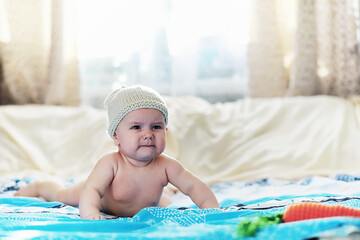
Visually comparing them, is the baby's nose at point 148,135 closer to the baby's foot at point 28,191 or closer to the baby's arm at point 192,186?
the baby's arm at point 192,186

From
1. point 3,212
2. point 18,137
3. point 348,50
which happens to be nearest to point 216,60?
point 348,50

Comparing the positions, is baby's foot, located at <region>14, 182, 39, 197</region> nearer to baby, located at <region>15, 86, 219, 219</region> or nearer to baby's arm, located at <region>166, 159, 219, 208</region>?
baby, located at <region>15, 86, 219, 219</region>

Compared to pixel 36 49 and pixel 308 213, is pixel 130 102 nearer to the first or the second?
pixel 308 213

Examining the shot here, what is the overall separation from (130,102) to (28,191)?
0.56m

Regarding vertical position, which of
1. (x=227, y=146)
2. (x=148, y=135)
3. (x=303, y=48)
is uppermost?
(x=303, y=48)

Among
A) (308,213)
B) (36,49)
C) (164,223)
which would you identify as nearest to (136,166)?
(164,223)

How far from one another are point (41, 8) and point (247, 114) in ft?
3.94

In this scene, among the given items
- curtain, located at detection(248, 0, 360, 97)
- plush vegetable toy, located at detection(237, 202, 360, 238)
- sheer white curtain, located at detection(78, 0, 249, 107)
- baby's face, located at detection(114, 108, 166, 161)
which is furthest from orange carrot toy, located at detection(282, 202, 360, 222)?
sheer white curtain, located at detection(78, 0, 249, 107)

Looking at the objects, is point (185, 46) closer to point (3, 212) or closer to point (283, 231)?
point (3, 212)

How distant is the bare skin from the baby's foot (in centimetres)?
33

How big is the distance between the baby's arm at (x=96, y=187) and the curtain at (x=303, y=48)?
4.43 ft

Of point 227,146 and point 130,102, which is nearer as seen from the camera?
point 130,102

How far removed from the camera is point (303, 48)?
2.51 metres

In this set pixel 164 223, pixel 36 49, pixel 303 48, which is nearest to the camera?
pixel 164 223
